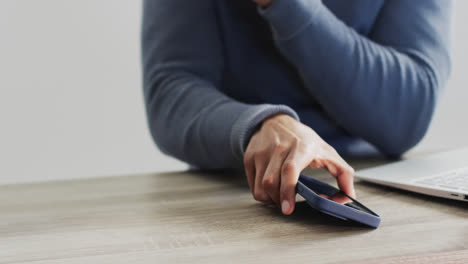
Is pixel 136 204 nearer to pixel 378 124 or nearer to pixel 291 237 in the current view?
pixel 291 237

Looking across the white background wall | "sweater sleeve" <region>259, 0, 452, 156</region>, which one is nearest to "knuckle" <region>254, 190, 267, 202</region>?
"sweater sleeve" <region>259, 0, 452, 156</region>

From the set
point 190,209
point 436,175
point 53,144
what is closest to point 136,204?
point 190,209

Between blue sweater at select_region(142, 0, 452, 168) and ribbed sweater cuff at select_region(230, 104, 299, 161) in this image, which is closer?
ribbed sweater cuff at select_region(230, 104, 299, 161)

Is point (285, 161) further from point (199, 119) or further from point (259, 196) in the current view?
point (199, 119)

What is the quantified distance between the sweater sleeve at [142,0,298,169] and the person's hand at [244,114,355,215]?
12cm

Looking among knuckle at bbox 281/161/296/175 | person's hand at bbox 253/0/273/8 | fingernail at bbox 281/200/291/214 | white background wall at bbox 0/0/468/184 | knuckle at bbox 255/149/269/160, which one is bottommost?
white background wall at bbox 0/0/468/184

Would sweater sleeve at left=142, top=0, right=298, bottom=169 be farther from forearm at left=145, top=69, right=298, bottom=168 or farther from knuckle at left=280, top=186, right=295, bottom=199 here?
knuckle at left=280, top=186, right=295, bottom=199

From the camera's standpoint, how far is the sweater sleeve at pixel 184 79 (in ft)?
1.98

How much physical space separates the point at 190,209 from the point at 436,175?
0.83 feet

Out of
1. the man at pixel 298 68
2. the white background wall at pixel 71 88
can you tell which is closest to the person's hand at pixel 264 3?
the man at pixel 298 68

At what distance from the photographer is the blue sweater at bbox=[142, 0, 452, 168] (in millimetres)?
646

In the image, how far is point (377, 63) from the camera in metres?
0.68

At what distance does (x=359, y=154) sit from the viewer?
0.78 meters

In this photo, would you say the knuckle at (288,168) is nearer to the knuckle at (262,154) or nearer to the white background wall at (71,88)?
the knuckle at (262,154)
